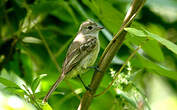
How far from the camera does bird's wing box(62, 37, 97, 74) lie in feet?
11.0

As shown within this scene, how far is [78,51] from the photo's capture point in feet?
11.6

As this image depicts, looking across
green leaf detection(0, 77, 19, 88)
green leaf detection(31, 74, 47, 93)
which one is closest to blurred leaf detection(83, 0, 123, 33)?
green leaf detection(31, 74, 47, 93)

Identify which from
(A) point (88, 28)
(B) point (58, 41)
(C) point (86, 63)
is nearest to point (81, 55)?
(C) point (86, 63)

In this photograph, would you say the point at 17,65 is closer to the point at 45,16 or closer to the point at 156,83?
the point at 45,16

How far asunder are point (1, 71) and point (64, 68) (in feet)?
2.09

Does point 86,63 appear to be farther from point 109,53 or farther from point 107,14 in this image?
point 109,53

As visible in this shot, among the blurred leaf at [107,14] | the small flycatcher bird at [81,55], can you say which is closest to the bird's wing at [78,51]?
the small flycatcher bird at [81,55]

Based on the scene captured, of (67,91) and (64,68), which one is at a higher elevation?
(64,68)

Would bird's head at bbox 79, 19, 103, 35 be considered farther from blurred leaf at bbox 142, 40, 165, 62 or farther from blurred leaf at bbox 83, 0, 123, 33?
blurred leaf at bbox 142, 40, 165, 62

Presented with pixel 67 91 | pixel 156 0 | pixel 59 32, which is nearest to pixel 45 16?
pixel 59 32

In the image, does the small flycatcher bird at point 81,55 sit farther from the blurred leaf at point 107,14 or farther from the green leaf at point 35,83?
the green leaf at point 35,83

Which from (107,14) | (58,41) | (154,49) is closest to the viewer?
(154,49)

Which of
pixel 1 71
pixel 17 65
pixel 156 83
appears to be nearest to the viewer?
pixel 1 71

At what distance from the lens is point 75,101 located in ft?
11.1
